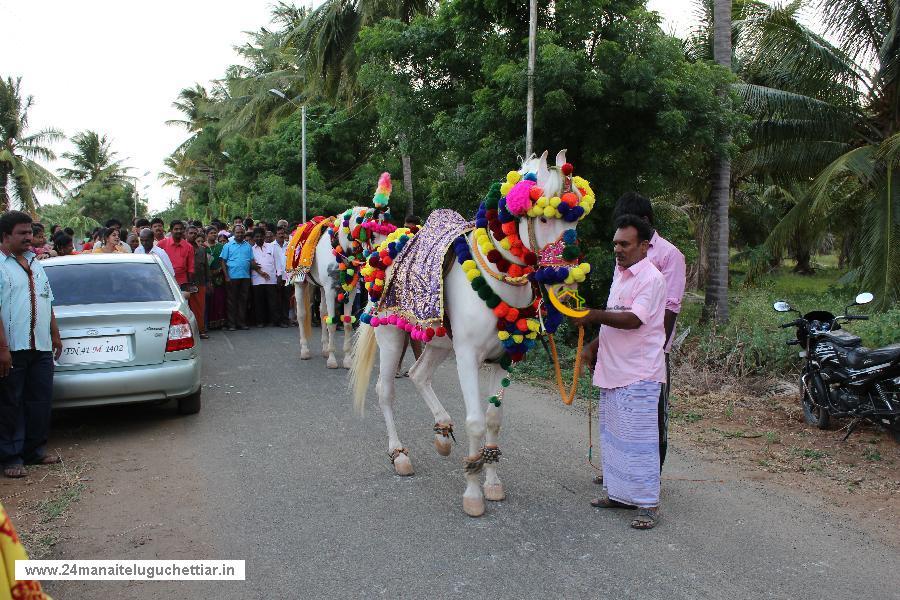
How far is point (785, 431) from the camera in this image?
245 inches

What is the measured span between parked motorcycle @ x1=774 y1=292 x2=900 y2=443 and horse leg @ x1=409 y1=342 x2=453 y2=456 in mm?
3344

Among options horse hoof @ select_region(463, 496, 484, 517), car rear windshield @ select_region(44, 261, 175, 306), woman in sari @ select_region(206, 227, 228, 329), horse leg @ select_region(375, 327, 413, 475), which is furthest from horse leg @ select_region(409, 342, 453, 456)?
woman in sari @ select_region(206, 227, 228, 329)

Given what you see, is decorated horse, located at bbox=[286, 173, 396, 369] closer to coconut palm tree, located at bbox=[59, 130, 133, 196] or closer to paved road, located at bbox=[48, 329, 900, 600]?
paved road, located at bbox=[48, 329, 900, 600]

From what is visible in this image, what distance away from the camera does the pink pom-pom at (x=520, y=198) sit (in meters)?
3.95

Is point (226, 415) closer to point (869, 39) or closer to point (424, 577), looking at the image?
point (424, 577)

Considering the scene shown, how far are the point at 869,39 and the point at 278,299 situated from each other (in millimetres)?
11899

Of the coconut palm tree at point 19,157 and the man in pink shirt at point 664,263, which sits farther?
the coconut palm tree at point 19,157

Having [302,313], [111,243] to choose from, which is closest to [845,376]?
[302,313]

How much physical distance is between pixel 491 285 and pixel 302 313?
20.0 ft

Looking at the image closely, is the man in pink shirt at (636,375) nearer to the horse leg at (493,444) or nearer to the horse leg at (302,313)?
the horse leg at (493,444)

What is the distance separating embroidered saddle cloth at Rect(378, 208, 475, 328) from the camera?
4.59 m

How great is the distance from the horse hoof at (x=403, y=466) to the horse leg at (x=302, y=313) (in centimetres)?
487

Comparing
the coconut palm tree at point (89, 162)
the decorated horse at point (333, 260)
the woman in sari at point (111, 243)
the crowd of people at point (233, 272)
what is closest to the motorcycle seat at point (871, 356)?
the decorated horse at point (333, 260)

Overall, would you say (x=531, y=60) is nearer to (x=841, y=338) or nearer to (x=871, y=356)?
(x=841, y=338)
